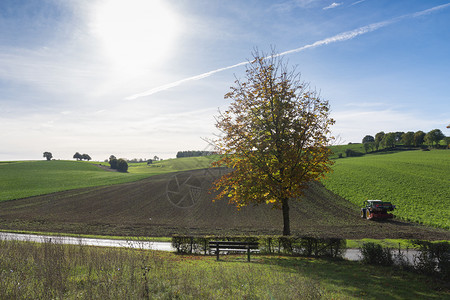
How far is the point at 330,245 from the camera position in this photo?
14.4m

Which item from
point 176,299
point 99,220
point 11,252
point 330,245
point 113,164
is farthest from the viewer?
point 113,164

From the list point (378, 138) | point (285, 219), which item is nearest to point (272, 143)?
point (285, 219)

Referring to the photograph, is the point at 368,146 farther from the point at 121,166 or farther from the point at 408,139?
the point at 121,166

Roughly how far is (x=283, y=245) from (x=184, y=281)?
27.3 feet

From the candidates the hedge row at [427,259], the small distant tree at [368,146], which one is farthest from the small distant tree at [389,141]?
the hedge row at [427,259]

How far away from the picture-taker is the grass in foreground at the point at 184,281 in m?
7.66

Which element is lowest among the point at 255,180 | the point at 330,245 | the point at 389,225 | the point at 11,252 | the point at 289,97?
Answer: the point at 389,225

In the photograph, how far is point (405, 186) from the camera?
44.9 m

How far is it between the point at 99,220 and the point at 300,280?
2852 centimetres

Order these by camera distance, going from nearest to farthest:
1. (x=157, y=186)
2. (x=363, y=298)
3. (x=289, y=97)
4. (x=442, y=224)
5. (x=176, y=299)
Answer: (x=176, y=299) < (x=363, y=298) < (x=289, y=97) < (x=442, y=224) < (x=157, y=186)

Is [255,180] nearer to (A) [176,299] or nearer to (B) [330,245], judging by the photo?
(B) [330,245]

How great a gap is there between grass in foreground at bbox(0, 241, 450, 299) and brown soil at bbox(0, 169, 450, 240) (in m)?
12.5

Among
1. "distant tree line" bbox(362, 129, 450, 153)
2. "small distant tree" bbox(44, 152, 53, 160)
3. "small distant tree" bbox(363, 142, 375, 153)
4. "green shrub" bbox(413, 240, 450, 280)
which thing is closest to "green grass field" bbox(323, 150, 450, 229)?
"green shrub" bbox(413, 240, 450, 280)

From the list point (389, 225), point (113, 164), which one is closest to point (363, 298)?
point (389, 225)
